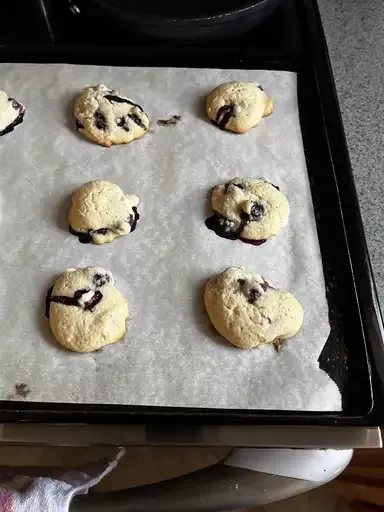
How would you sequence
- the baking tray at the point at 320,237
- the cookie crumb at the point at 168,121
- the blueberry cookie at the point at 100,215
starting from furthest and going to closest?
the cookie crumb at the point at 168,121, the blueberry cookie at the point at 100,215, the baking tray at the point at 320,237

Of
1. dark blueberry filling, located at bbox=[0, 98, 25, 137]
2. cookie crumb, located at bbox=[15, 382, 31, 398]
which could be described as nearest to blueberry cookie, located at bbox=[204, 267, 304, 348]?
cookie crumb, located at bbox=[15, 382, 31, 398]

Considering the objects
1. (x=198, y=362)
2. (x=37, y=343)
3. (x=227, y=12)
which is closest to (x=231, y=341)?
(x=198, y=362)

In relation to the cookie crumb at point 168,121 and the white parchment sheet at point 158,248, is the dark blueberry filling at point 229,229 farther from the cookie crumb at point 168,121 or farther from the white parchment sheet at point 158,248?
the cookie crumb at point 168,121

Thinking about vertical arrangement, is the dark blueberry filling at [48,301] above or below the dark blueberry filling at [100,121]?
below

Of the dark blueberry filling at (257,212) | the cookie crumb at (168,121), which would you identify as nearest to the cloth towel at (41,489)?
the dark blueberry filling at (257,212)

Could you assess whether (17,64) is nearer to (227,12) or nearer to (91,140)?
(91,140)

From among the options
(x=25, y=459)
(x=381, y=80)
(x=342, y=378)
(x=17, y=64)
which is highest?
(x=17, y=64)
